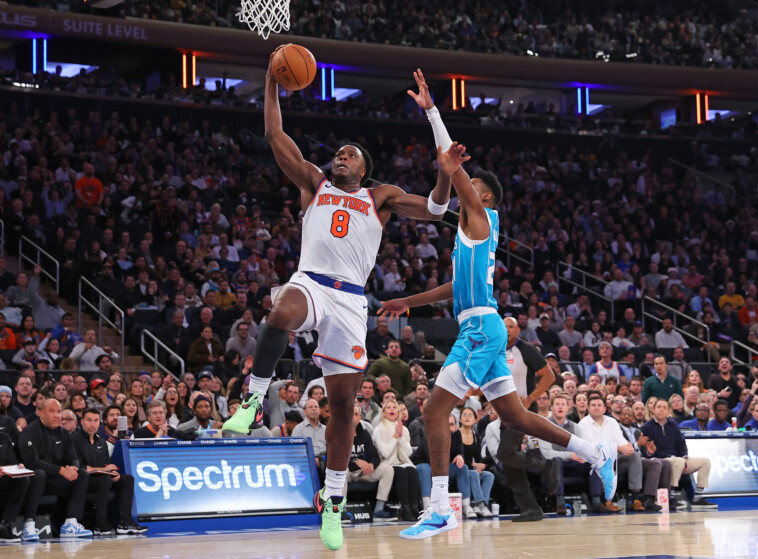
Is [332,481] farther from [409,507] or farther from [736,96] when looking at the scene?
[736,96]

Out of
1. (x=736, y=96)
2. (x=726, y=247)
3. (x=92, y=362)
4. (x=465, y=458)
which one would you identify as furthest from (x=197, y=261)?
(x=736, y=96)

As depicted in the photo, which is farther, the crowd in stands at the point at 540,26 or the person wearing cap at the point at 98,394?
the crowd in stands at the point at 540,26

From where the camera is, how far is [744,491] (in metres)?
14.2

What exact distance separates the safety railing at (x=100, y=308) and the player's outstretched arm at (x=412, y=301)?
31.2 ft

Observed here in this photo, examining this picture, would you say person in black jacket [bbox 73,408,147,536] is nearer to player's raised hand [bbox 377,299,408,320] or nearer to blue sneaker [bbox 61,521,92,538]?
blue sneaker [bbox 61,521,92,538]

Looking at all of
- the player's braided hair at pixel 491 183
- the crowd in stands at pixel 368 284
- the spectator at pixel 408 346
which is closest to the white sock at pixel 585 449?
the player's braided hair at pixel 491 183

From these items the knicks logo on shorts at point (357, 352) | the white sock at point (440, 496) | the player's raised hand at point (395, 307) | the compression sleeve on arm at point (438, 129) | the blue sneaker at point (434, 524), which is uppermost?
the compression sleeve on arm at point (438, 129)

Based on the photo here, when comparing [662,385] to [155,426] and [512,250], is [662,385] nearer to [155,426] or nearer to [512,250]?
[155,426]

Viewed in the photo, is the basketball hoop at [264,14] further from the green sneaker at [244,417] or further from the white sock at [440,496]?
the white sock at [440,496]

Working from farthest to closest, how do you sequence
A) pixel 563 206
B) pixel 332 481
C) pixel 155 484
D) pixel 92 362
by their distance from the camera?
pixel 563 206, pixel 92 362, pixel 155 484, pixel 332 481

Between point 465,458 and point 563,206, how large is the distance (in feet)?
47.0

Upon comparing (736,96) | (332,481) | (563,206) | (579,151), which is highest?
(736,96)

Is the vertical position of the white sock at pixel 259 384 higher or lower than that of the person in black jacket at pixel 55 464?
higher

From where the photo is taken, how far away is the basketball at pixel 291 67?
686 cm
